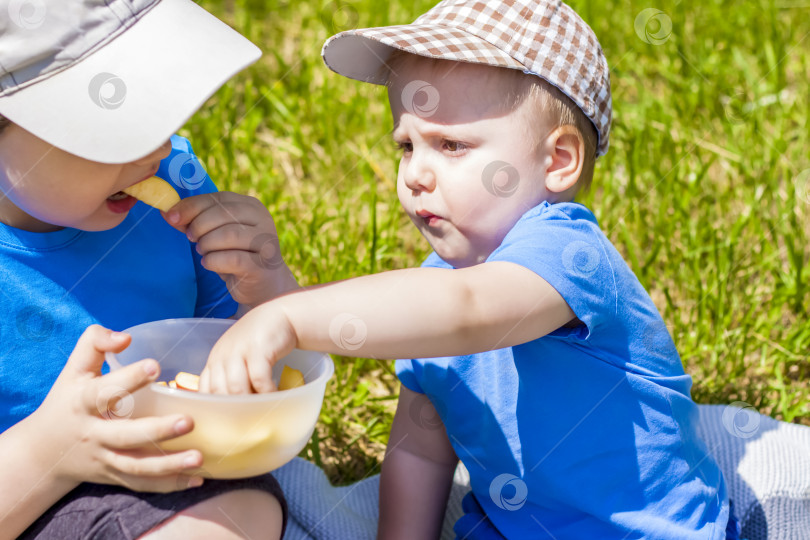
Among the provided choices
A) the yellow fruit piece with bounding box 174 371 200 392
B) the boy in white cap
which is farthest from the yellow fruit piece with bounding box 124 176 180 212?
the yellow fruit piece with bounding box 174 371 200 392

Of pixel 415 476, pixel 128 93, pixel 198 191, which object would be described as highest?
pixel 128 93

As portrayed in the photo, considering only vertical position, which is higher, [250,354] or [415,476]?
→ [250,354]

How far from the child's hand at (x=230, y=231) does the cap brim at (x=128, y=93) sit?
17 cm

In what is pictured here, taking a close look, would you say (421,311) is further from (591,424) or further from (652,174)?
(652,174)

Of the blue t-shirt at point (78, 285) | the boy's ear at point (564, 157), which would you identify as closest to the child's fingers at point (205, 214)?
the blue t-shirt at point (78, 285)

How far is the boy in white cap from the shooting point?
941mm

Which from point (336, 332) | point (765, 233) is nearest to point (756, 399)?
point (765, 233)

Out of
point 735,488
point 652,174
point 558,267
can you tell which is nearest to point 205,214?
point 558,267

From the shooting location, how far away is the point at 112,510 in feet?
3.37

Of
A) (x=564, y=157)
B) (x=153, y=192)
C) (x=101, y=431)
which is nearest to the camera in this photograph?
(x=101, y=431)

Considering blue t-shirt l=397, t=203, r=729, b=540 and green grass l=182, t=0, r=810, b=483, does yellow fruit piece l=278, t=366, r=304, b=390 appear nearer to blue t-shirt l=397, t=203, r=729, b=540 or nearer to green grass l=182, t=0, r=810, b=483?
blue t-shirt l=397, t=203, r=729, b=540

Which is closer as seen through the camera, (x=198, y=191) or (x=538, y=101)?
(x=538, y=101)

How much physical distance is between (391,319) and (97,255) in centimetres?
49

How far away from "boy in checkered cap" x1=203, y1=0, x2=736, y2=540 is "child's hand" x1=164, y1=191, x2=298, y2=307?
21 centimetres
